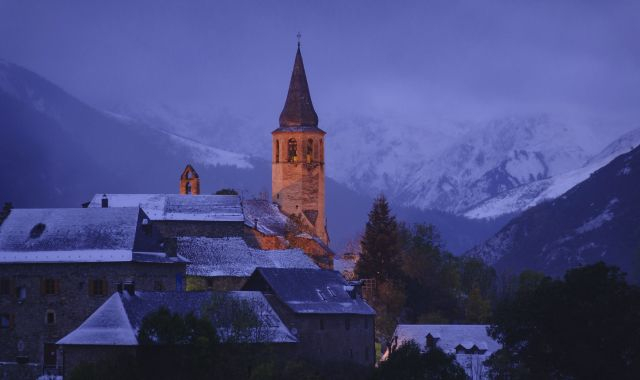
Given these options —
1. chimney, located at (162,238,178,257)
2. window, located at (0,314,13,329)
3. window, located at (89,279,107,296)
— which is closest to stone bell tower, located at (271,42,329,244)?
chimney, located at (162,238,178,257)

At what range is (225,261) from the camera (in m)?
112

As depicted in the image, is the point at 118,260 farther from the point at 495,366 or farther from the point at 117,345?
the point at 495,366

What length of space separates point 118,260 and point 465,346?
30188mm

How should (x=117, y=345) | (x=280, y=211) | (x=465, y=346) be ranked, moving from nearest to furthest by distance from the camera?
(x=117, y=345) < (x=465, y=346) < (x=280, y=211)

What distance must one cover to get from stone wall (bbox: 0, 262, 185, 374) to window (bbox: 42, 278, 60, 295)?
0.30 ft

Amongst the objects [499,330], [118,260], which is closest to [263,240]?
[118,260]

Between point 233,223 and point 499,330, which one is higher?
point 233,223

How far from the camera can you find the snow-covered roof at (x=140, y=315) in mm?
81438

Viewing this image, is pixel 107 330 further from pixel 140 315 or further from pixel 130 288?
pixel 130 288

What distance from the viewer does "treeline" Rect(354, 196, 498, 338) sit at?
4897 inches

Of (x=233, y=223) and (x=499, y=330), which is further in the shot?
(x=233, y=223)

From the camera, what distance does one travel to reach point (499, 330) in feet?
285

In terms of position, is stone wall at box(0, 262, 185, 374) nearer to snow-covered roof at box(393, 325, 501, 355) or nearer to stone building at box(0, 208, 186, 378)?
stone building at box(0, 208, 186, 378)

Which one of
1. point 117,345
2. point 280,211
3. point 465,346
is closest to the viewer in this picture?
point 117,345
